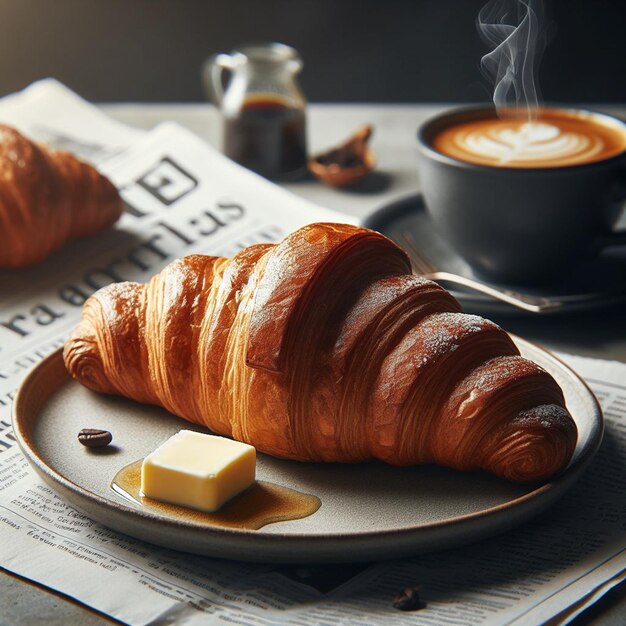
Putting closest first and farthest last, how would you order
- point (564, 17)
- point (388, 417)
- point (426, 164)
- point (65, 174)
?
point (388, 417) → point (426, 164) → point (65, 174) → point (564, 17)

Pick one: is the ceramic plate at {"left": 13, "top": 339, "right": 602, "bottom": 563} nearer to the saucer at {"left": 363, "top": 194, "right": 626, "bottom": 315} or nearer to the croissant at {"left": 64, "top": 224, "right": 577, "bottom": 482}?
the croissant at {"left": 64, "top": 224, "right": 577, "bottom": 482}

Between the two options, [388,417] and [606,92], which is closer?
[388,417]

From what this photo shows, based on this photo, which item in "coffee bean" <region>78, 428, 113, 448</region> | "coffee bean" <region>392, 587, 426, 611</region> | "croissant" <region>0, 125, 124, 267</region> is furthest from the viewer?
"croissant" <region>0, 125, 124, 267</region>

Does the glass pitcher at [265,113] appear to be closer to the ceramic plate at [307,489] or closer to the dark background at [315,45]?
the ceramic plate at [307,489]

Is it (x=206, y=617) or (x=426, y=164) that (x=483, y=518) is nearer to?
(x=206, y=617)

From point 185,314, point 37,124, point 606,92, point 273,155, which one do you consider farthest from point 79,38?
point 185,314

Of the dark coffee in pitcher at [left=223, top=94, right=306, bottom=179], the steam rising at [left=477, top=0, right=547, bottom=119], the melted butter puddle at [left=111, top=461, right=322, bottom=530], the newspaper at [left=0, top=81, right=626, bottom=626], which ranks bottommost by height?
the newspaper at [left=0, top=81, right=626, bottom=626]

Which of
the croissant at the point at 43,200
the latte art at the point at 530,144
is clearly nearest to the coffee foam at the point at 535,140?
the latte art at the point at 530,144

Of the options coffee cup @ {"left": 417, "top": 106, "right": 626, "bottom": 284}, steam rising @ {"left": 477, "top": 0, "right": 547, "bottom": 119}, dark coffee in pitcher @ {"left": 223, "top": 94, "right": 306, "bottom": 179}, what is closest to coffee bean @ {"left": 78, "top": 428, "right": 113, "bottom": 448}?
coffee cup @ {"left": 417, "top": 106, "right": 626, "bottom": 284}
